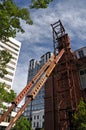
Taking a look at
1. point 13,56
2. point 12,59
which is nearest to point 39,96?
point 13,56

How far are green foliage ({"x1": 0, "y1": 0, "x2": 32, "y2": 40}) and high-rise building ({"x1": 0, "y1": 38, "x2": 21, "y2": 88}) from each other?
5385cm

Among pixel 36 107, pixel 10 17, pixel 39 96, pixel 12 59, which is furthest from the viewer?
pixel 39 96

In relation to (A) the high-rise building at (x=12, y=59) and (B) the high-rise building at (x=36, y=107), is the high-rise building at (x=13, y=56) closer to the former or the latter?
(A) the high-rise building at (x=12, y=59)

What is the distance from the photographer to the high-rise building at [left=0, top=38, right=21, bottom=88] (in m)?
64.3

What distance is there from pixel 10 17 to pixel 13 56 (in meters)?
65.7

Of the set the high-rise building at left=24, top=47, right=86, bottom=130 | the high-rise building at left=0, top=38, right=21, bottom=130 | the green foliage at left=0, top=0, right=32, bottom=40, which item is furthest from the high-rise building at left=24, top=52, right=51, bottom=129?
the green foliage at left=0, top=0, right=32, bottom=40

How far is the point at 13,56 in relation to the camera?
74438 mm

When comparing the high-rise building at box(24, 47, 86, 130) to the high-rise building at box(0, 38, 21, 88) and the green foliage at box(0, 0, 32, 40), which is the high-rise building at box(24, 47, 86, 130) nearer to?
the green foliage at box(0, 0, 32, 40)

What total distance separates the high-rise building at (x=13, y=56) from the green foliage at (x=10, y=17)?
53854 mm

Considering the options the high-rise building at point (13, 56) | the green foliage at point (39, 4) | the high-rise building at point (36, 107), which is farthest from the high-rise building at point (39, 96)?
the high-rise building at point (13, 56)

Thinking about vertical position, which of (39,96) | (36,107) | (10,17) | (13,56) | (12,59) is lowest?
(10,17)

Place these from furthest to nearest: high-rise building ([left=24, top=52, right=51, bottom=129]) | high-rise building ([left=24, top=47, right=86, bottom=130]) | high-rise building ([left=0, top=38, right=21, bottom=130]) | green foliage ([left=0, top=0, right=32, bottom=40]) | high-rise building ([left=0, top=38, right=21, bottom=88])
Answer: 1. high-rise building ([left=24, top=52, right=51, bottom=129])
2. high-rise building ([left=0, top=38, right=21, bottom=88])
3. high-rise building ([left=0, top=38, right=21, bottom=130])
4. high-rise building ([left=24, top=47, right=86, bottom=130])
5. green foliage ([left=0, top=0, right=32, bottom=40])

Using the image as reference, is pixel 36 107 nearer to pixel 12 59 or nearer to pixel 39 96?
pixel 39 96

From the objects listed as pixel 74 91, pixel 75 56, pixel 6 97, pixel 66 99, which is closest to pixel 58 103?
pixel 66 99
